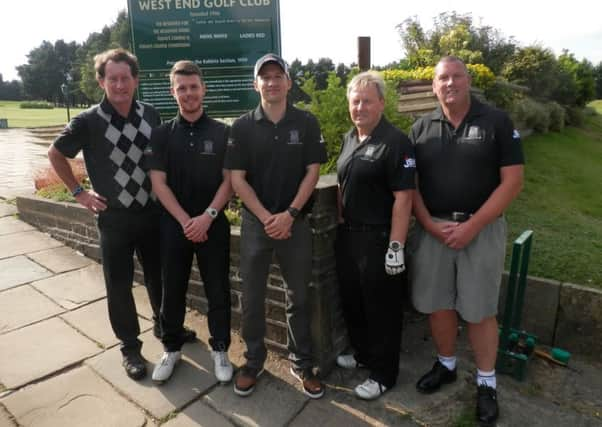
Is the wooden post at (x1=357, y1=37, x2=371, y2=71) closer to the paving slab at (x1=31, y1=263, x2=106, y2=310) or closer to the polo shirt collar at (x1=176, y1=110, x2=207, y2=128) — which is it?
the polo shirt collar at (x1=176, y1=110, x2=207, y2=128)

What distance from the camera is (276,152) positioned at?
246cm

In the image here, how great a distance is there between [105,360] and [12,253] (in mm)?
3045

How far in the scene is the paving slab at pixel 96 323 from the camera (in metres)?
3.44

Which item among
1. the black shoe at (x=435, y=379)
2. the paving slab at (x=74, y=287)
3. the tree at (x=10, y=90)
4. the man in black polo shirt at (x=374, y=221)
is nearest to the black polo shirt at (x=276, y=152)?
the man in black polo shirt at (x=374, y=221)

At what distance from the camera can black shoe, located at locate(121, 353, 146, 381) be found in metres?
2.88

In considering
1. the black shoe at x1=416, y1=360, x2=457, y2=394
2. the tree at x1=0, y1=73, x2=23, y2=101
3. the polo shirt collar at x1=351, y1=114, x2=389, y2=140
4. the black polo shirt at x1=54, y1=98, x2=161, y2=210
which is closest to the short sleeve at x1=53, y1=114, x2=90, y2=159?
the black polo shirt at x1=54, y1=98, x2=161, y2=210

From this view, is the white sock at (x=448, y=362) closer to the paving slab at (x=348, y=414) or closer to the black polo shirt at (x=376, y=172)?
the paving slab at (x=348, y=414)

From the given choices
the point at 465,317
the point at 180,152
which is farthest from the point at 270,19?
the point at 465,317

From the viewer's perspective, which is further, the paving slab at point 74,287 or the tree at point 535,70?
the tree at point 535,70

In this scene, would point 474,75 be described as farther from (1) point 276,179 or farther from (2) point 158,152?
(2) point 158,152

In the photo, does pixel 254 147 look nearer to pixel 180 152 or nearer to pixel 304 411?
pixel 180 152

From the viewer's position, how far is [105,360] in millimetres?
3117

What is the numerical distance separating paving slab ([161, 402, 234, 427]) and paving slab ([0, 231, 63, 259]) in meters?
3.91

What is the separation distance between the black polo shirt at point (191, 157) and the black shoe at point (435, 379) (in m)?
1.83
